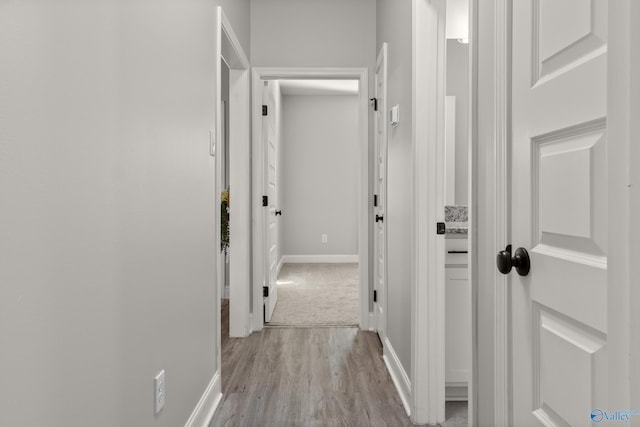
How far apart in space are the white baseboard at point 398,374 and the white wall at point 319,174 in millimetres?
4281

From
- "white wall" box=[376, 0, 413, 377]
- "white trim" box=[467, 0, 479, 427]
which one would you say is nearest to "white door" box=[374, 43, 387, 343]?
"white wall" box=[376, 0, 413, 377]

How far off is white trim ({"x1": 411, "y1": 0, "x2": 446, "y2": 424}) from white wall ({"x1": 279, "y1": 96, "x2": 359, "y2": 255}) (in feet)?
16.4

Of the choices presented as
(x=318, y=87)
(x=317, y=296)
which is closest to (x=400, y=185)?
(x=317, y=296)

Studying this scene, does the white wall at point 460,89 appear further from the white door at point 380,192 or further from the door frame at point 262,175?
the door frame at point 262,175

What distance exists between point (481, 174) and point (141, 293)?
3.57ft

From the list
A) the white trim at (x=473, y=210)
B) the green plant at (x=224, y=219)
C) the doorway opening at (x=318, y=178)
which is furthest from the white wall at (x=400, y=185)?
the doorway opening at (x=318, y=178)

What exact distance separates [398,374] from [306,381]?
0.53 meters

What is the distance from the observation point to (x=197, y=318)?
6.37 ft

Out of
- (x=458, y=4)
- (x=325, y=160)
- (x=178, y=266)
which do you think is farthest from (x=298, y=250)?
(x=178, y=266)

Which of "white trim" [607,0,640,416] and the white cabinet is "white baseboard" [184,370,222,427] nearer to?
the white cabinet

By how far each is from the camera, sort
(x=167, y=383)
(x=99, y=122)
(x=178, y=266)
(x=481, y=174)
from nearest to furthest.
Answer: (x=99, y=122) < (x=481, y=174) < (x=167, y=383) < (x=178, y=266)

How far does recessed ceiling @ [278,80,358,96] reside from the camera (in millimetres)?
6250

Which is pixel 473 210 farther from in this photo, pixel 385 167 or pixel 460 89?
pixel 460 89

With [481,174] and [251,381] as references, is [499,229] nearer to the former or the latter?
[481,174]
